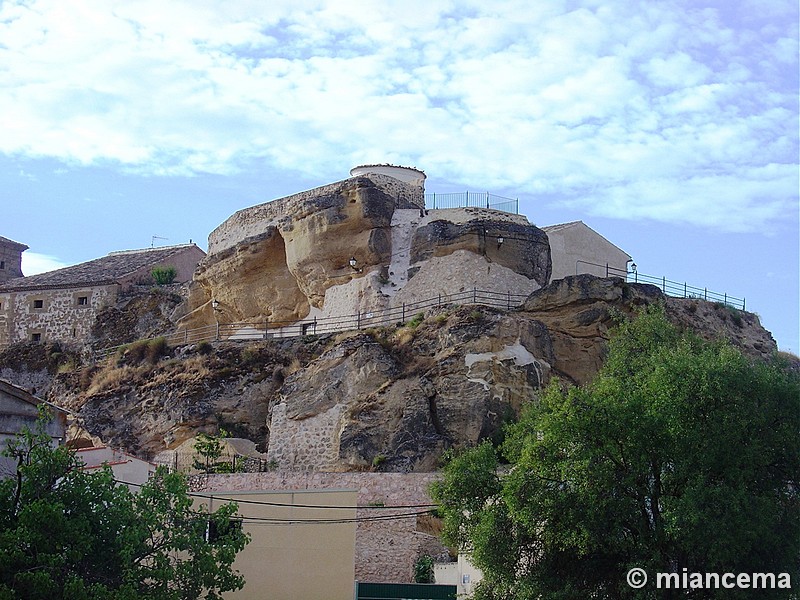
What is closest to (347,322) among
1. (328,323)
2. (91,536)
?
(328,323)

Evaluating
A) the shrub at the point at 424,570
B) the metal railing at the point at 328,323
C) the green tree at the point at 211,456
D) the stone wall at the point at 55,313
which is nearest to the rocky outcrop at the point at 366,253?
the metal railing at the point at 328,323

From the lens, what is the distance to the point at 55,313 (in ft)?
165

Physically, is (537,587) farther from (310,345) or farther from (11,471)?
(310,345)

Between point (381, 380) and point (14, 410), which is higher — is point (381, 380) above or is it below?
above

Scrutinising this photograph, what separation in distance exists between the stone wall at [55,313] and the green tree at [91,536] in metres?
28.3

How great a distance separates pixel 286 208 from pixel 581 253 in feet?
34.3

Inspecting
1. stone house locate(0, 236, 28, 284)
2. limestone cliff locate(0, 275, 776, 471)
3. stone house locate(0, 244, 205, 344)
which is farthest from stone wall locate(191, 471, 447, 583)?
stone house locate(0, 236, 28, 284)

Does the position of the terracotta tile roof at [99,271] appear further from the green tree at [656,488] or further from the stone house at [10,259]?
the green tree at [656,488]

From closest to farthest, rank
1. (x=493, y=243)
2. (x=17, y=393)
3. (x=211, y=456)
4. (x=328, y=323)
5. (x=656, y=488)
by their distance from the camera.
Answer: (x=656, y=488), (x=17, y=393), (x=211, y=456), (x=493, y=243), (x=328, y=323)

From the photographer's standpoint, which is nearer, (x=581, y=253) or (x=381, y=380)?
(x=381, y=380)

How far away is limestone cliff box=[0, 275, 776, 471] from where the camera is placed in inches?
1291

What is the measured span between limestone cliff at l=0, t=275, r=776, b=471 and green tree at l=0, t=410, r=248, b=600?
10.5m

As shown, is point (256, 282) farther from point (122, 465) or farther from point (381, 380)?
point (122, 465)

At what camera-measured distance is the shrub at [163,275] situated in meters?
52.0
